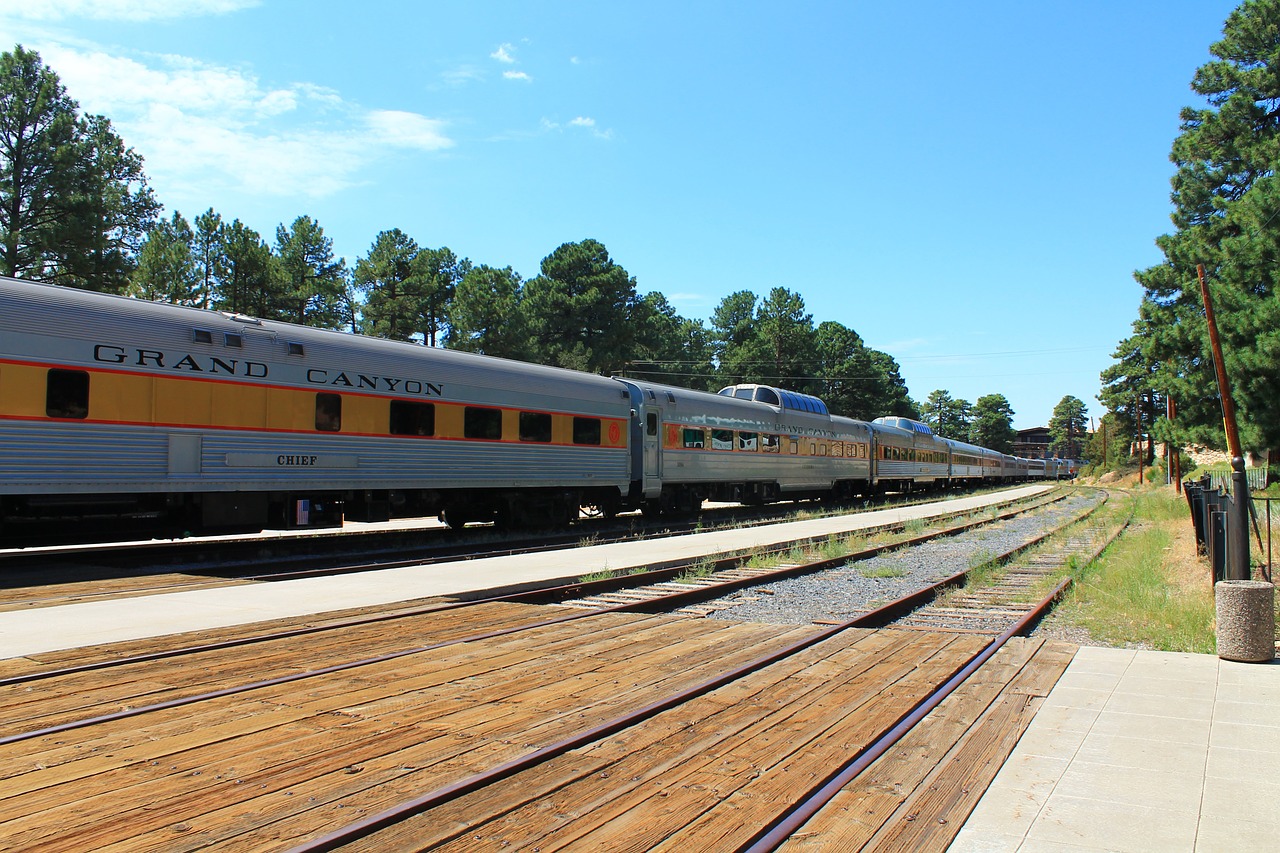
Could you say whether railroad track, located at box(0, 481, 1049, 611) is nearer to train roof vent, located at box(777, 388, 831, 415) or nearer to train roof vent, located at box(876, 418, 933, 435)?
train roof vent, located at box(777, 388, 831, 415)

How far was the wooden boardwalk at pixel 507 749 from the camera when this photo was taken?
3.40 m

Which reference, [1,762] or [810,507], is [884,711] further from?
[810,507]

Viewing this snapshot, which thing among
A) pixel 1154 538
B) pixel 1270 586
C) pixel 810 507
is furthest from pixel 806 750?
pixel 810 507

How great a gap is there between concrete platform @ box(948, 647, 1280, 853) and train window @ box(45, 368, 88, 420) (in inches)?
457

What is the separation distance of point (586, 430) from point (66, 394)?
1058 cm

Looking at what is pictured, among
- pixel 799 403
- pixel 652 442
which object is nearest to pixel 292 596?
pixel 652 442

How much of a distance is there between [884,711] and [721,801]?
1.84 metres

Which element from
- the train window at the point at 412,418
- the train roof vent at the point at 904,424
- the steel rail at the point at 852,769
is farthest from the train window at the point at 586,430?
the train roof vent at the point at 904,424

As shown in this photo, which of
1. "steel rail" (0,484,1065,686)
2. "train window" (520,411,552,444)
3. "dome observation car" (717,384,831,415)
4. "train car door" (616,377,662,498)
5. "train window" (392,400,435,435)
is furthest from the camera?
"dome observation car" (717,384,831,415)

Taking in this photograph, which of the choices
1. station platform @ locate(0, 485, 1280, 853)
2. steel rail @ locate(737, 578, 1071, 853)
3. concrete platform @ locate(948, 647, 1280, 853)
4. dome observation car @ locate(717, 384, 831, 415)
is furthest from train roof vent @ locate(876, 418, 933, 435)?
concrete platform @ locate(948, 647, 1280, 853)

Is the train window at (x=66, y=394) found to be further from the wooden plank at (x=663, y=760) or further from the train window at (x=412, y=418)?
the wooden plank at (x=663, y=760)

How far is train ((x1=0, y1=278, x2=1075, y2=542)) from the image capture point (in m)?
11.1

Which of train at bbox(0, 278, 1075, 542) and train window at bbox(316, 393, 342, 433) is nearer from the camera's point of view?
train at bbox(0, 278, 1075, 542)

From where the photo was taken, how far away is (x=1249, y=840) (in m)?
3.36
